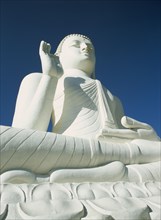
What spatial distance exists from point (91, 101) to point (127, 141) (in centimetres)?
82

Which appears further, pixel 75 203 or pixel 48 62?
pixel 48 62

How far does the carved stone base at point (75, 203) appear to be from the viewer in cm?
160

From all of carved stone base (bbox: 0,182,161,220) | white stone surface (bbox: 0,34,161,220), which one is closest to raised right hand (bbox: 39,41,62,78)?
white stone surface (bbox: 0,34,161,220)

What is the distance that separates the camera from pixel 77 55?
14.3 ft

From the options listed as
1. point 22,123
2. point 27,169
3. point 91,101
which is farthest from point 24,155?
point 91,101

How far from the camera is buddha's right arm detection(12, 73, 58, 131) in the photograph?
320 cm

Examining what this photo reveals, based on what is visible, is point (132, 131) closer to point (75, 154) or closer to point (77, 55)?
point (75, 154)

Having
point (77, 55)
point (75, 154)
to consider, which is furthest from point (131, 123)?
point (77, 55)

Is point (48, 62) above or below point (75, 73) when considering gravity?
above

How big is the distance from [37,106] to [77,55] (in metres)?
1.47

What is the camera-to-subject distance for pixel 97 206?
1.78 meters

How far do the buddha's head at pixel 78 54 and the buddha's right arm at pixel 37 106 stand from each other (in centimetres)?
98

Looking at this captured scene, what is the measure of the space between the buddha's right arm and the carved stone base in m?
1.21

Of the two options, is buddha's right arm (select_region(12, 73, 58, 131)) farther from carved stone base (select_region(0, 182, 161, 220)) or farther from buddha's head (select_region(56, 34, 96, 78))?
carved stone base (select_region(0, 182, 161, 220))
